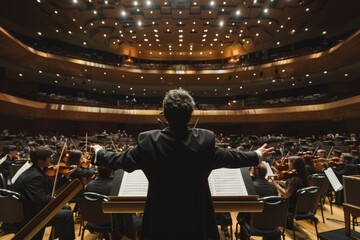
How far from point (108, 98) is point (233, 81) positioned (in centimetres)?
1305

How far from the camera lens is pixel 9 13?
16.3 metres

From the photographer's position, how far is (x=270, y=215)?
2.92 metres

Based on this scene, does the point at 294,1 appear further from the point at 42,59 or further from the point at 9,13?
the point at 9,13

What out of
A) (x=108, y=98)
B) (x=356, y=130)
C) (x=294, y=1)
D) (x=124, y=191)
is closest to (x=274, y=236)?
(x=124, y=191)

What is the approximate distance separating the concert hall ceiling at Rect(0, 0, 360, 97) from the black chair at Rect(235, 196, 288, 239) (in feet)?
50.4

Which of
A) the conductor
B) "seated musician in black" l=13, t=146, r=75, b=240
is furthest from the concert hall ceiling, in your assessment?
the conductor

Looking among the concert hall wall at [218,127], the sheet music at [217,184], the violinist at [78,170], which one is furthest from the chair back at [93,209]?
the concert hall wall at [218,127]

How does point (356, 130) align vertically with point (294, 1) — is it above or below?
below

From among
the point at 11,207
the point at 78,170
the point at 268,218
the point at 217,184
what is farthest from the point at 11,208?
the point at 268,218

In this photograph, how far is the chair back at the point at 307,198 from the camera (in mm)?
3381

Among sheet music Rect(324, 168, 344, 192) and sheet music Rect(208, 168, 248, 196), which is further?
sheet music Rect(324, 168, 344, 192)

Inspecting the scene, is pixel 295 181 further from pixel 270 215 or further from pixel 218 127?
pixel 218 127

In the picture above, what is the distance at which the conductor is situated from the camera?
52.3 inches

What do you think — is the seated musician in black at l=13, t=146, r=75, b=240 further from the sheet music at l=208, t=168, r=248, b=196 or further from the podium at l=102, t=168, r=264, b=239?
the sheet music at l=208, t=168, r=248, b=196
